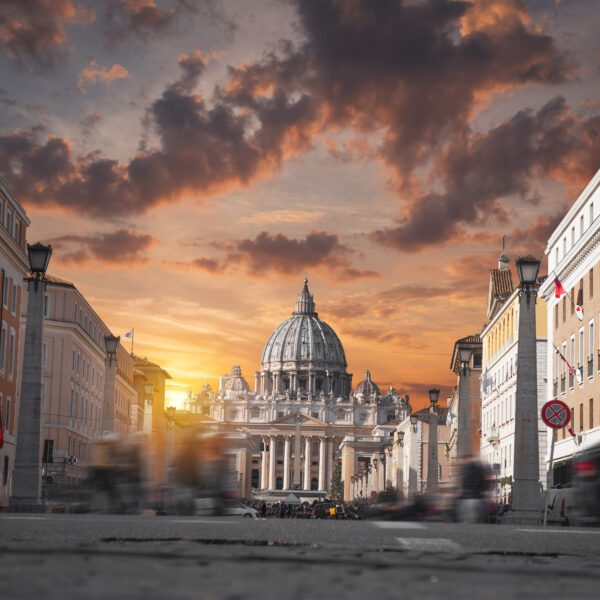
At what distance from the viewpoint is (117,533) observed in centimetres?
1229

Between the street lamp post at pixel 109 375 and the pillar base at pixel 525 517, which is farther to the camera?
the street lamp post at pixel 109 375

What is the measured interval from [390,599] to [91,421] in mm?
91123

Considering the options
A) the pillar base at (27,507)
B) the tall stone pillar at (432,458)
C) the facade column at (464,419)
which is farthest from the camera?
the tall stone pillar at (432,458)

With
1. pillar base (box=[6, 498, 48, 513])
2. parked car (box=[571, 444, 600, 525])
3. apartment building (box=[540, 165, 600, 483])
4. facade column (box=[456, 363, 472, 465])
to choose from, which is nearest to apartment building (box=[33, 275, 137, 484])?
apartment building (box=[540, 165, 600, 483])

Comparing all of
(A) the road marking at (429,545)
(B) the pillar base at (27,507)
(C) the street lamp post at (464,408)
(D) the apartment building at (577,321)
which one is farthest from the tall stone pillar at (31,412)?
(D) the apartment building at (577,321)

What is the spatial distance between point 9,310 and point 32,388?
2633 centimetres

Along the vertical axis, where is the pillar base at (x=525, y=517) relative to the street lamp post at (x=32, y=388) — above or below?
below

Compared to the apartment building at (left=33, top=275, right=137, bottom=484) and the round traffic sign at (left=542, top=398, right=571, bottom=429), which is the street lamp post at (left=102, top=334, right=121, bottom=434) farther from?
the round traffic sign at (left=542, top=398, right=571, bottom=429)

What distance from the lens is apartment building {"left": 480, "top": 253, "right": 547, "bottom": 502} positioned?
7088cm

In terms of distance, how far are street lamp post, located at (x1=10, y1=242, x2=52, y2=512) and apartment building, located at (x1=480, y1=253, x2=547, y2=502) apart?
34.7 m

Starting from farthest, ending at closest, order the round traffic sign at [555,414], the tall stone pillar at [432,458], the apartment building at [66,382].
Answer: the apartment building at [66,382] < the tall stone pillar at [432,458] < the round traffic sign at [555,414]

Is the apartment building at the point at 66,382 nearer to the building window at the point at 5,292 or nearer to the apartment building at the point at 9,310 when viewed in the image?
the apartment building at the point at 9,310

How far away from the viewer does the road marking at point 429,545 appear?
1061cm

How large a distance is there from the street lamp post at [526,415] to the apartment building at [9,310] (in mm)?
29852
